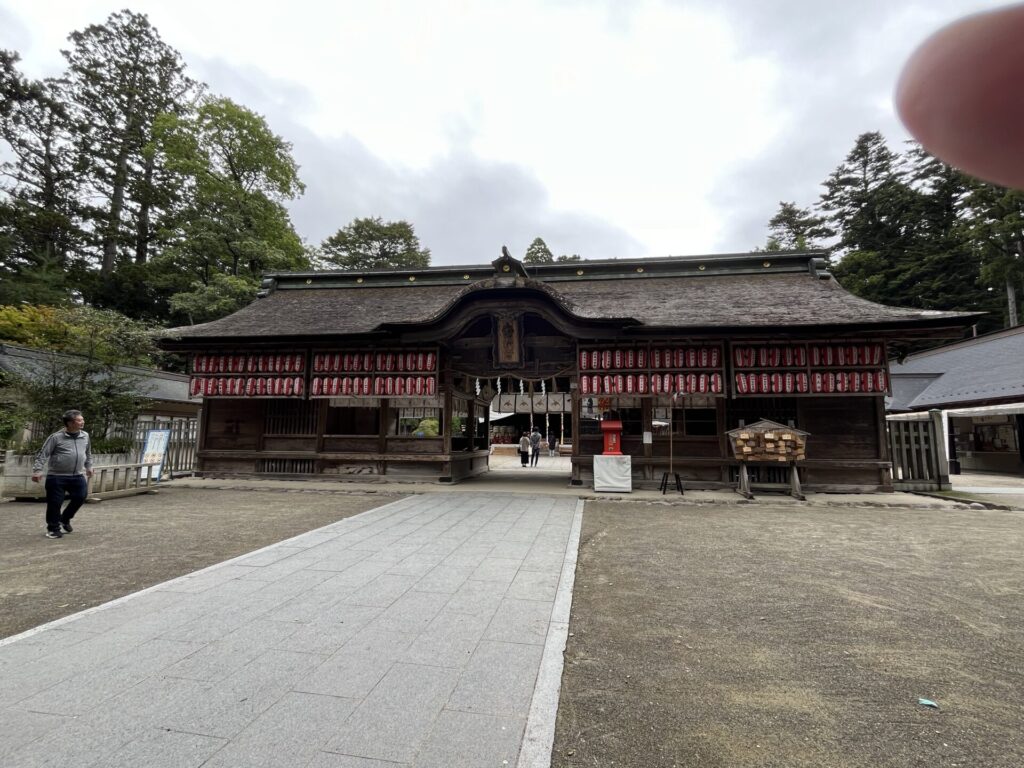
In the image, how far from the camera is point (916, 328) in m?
10.4

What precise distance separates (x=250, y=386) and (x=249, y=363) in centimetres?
65

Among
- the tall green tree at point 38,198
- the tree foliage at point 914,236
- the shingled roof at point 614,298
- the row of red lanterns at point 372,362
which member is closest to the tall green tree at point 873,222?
the tree foliage at point 914,236

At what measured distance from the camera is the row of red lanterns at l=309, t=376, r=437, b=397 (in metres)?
12.5

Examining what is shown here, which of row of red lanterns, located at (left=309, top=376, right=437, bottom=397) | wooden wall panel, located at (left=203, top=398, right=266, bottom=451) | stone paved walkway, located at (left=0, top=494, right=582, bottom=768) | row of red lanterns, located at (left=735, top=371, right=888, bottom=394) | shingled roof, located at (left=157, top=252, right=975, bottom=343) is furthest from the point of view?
wooden wall panel, located at (left=203, top=398, right=266, bottom=451)

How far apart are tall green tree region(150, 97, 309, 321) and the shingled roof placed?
1012 cm

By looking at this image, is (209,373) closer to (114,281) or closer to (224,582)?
(224,582)

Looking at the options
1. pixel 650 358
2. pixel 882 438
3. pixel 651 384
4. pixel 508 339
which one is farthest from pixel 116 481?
pixel 882 438

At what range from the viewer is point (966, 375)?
736 inches

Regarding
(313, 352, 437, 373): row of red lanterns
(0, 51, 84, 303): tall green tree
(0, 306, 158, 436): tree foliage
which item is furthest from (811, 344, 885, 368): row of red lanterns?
(0, 51, 84, 303): tall green tree

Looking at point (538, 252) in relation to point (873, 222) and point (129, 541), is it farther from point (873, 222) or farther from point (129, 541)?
point (129, 541)

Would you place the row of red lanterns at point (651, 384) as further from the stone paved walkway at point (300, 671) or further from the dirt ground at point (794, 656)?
the stone paved walkway at point (300, 671)

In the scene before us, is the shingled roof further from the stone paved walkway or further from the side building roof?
the stone paved walkway

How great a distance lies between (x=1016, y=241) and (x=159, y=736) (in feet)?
121

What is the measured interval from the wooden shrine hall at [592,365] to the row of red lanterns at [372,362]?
0.13 ft
